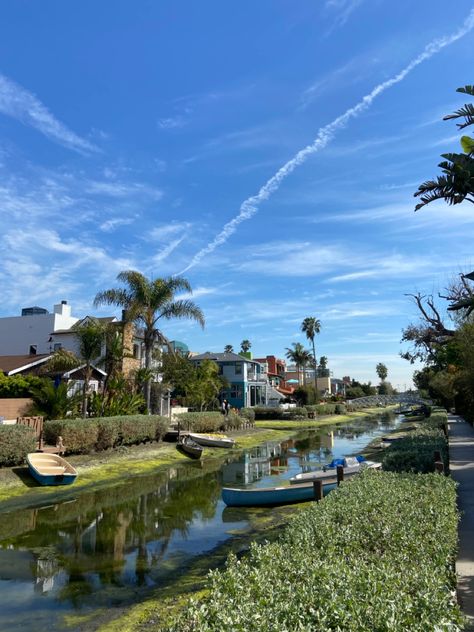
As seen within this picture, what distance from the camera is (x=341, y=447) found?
3966cm

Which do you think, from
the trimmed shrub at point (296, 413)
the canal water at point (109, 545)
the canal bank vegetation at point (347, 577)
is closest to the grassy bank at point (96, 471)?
the canal water at point (109, 545)

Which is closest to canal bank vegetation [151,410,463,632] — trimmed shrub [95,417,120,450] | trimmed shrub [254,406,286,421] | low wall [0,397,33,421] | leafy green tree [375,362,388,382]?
trimmed shrub [95,417,120,450]

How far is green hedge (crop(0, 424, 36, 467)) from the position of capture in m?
20.3

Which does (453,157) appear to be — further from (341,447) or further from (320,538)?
(341,447)

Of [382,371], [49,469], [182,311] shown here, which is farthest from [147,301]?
[382,371]

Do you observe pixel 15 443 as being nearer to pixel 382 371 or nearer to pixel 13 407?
pixel 13 407

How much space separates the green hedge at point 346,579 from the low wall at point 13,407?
23542 millimetres

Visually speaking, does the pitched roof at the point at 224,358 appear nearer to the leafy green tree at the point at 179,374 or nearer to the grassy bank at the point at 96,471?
the leafy green tree at the point at 179,374

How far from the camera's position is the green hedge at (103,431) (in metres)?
24.5

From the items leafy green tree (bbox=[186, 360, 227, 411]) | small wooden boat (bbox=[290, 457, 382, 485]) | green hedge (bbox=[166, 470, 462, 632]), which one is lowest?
small wooden boat (bbox=[290, 457, 382, 485])

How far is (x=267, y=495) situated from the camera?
681 inches

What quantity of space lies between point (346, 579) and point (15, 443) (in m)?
19.3

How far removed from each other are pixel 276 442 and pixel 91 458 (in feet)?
72.2

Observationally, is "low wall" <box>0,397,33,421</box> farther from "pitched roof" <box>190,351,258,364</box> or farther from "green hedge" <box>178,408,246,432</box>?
"pitched roof" <box>190,351,258,364</box>
